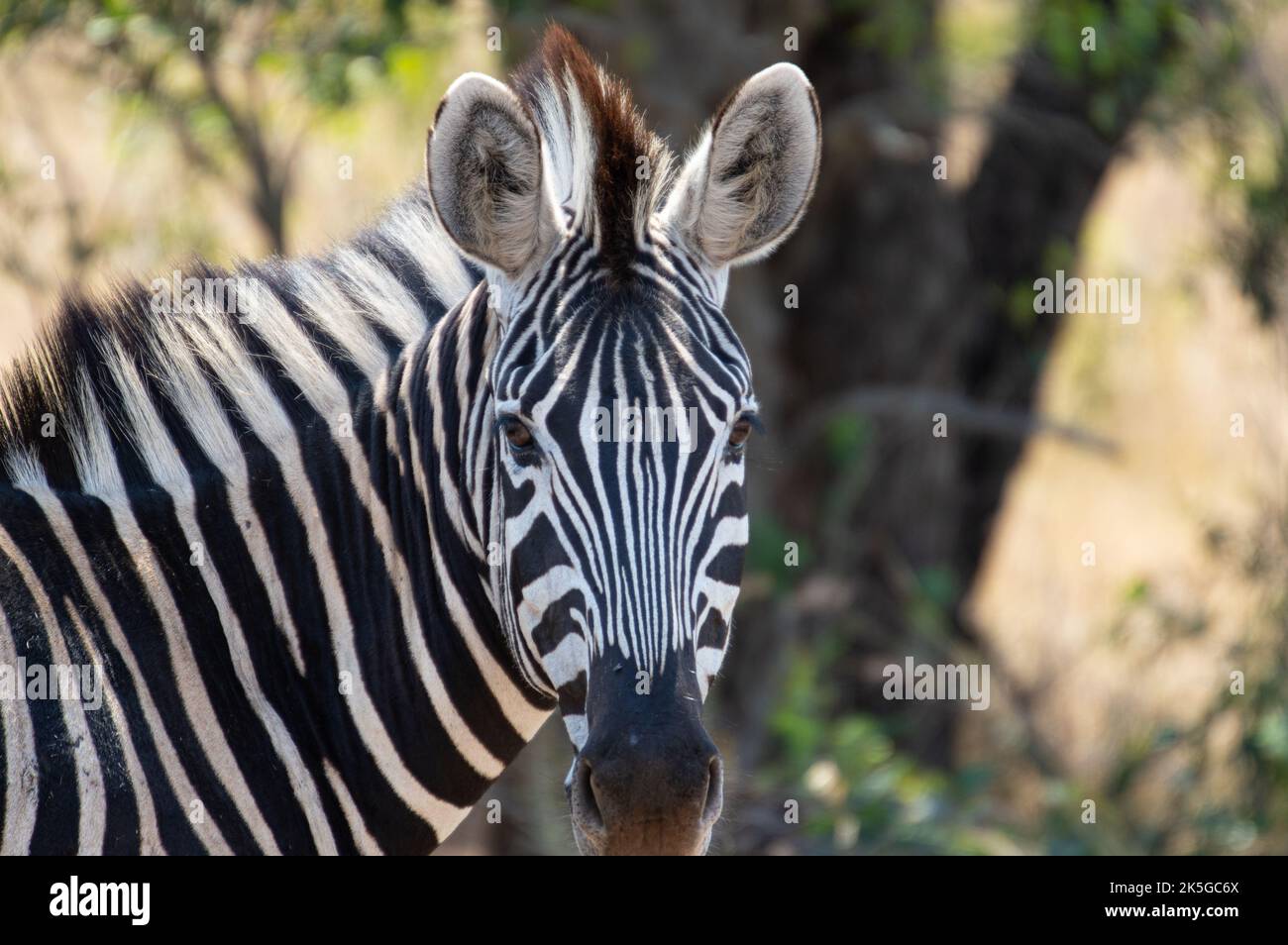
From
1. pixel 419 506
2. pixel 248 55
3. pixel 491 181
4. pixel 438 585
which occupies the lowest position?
pixel 438 585

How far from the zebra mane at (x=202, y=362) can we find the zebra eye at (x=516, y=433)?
25.7 inches

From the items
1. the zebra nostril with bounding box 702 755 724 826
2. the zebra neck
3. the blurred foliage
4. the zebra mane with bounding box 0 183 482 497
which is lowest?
the zebra nostril with bounding box 702 755 724 826

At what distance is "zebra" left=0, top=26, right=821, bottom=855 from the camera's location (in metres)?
3.10

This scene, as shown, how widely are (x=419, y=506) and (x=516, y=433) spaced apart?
20.7 inches

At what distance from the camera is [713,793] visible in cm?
302

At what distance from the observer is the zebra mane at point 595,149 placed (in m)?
3.38

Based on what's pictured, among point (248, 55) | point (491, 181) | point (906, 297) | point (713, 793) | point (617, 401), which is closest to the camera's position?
point (713, 793)

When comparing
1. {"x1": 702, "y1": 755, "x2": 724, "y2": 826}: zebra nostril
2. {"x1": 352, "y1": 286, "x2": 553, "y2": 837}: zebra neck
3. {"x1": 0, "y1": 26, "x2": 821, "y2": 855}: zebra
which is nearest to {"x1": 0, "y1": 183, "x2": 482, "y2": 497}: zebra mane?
{"x1": 0, "y1": 26, "x2": 821, "y2": 855}: zebra

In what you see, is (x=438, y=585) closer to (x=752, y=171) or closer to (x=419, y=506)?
(x=419, y=506)

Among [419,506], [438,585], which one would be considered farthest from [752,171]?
[438,585]

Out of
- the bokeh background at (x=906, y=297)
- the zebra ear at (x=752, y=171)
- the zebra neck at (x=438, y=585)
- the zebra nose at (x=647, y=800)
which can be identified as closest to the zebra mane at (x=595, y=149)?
the zebra ear at (x=752, y=171)

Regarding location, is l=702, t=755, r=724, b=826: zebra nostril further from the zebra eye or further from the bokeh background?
the bokeh background

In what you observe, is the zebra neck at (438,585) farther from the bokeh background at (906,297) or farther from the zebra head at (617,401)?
the bokeh background at (906,297)

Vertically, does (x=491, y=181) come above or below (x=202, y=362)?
above
